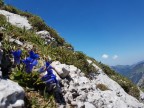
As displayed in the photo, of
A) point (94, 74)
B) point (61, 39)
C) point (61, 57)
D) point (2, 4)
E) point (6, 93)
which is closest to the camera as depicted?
point (6, 93)

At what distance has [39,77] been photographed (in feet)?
27.7

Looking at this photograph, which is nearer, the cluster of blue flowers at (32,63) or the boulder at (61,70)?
the cluster of blue flowers at (32,63)

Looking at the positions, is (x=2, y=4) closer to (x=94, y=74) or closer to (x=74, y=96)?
(x=94, y=74)

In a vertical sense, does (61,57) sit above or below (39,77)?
above

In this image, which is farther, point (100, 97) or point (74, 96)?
point (100, 97)

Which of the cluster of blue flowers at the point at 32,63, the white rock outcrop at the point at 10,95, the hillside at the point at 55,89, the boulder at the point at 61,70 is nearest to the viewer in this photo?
the white rock outcrop at the point at 10,95

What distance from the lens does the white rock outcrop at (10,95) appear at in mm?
6012

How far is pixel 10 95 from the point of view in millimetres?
6207

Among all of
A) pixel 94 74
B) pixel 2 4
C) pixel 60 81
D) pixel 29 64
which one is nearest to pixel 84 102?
pixel 60 81

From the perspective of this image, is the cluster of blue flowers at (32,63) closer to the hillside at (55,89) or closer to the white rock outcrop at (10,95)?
the hillside at (55,89)

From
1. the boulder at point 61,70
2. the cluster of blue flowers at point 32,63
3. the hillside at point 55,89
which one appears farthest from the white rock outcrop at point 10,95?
the boulder at point 61,70

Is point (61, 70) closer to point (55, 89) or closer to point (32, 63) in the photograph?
point (55, 89)

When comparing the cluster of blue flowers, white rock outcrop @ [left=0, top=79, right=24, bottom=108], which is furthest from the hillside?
the cluster of blue flowers

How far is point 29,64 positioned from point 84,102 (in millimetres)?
2601
